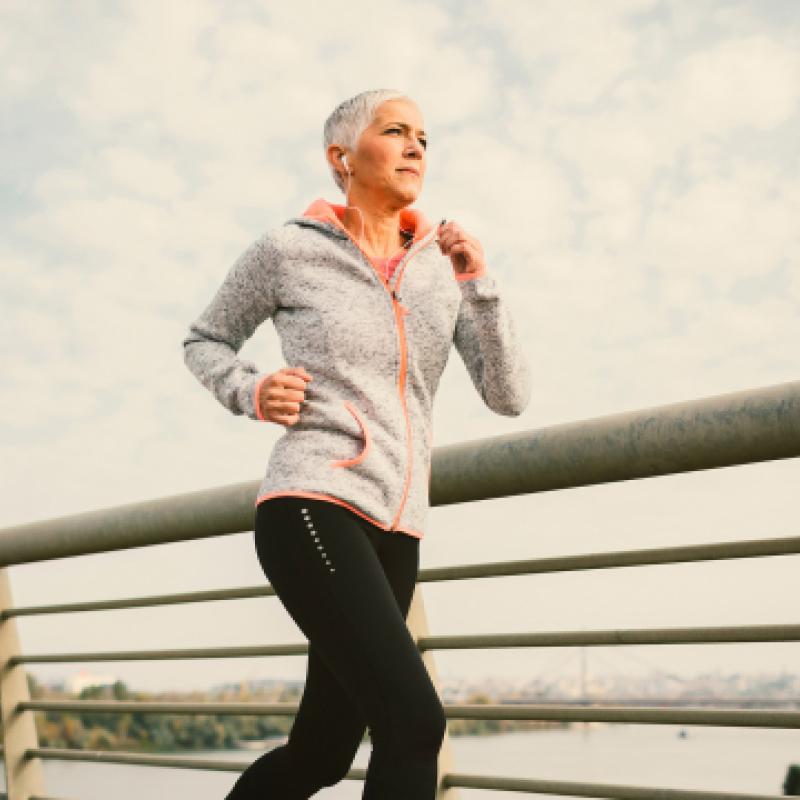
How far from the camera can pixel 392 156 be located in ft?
7.16

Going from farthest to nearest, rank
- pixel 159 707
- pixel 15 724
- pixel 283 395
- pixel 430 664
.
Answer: pixel 15 724 → pixel 159 707 → pixel 430 664 → pixel 283 395

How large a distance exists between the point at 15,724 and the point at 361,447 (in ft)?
6.74

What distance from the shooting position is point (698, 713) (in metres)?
1.96

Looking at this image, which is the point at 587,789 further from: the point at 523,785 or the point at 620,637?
the point at 620,637

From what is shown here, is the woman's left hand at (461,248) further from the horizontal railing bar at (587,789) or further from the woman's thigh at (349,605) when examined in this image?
the horizontal railing bar at (587,789)

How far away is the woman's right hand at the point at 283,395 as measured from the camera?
193 cm

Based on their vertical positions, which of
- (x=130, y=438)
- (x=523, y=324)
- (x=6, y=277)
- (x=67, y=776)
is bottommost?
(x=67, y=776)

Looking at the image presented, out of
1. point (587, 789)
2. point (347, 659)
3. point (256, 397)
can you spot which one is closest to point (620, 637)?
point (587, 789)

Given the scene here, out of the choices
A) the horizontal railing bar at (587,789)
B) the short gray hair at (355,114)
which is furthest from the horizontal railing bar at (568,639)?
the short gray hair at (355,114)

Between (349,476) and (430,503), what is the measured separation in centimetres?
31

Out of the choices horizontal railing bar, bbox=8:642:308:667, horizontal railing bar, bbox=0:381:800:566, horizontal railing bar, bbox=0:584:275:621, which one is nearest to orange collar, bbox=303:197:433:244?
horizontal railing bar, bbox=0:381:800:566

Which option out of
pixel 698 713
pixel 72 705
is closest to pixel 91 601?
pixel 72 705

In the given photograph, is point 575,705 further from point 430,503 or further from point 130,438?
point 130,438

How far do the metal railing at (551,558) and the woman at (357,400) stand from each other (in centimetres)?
19
